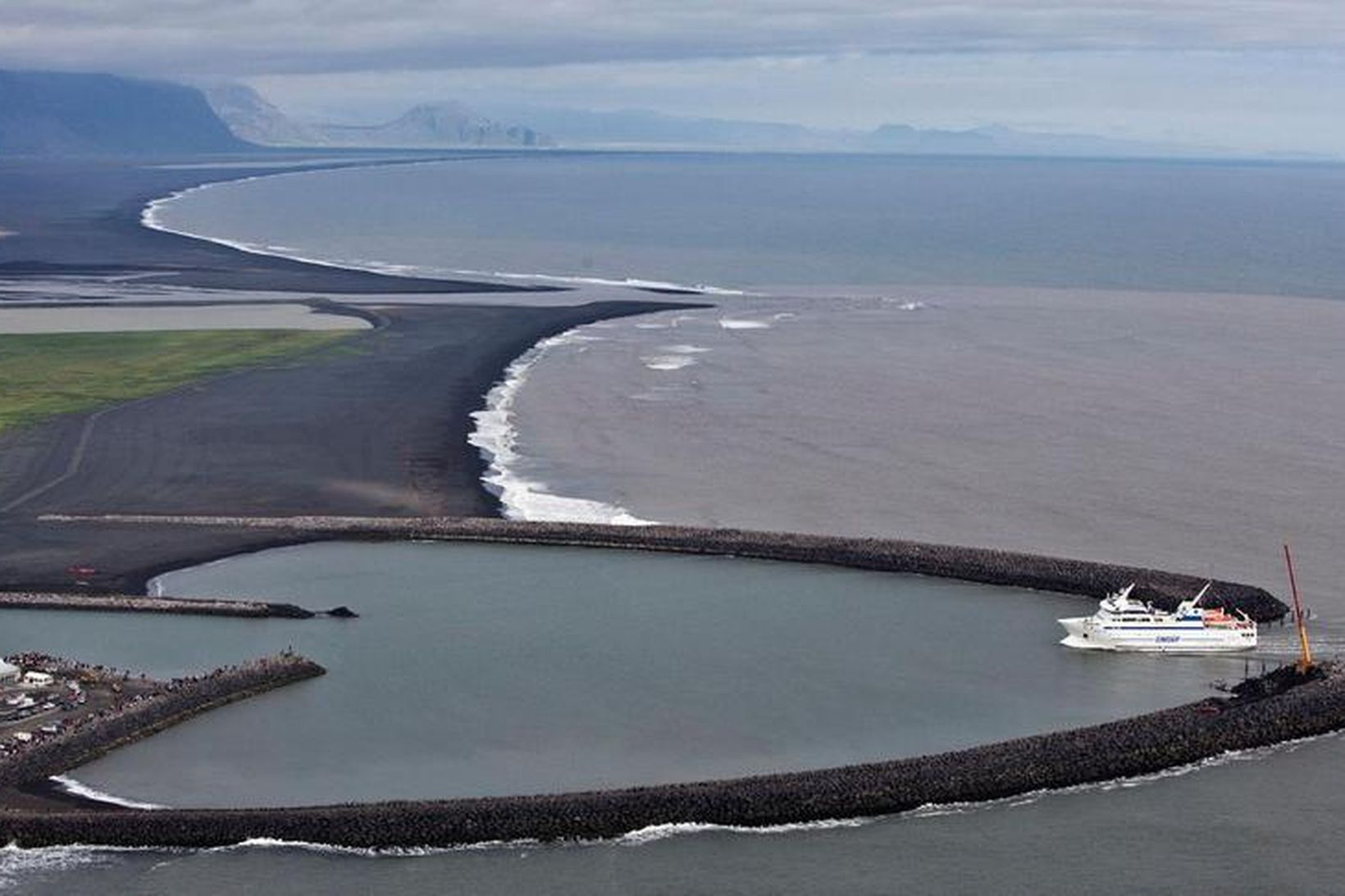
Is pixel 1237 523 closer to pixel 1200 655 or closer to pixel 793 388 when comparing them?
pixel 1200 655

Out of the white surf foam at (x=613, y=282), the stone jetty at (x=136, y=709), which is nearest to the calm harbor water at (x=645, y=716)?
A: the stone jetty at (x=136, y=709)

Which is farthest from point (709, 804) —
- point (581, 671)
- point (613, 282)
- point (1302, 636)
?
point (613, 282)

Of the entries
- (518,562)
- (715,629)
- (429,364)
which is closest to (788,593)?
(715,629)

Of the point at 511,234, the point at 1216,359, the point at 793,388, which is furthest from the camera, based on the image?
the point at 511,234

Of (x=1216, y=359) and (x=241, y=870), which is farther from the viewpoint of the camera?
(x=1216, y=359)

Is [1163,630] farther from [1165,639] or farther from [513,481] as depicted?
[513,481]

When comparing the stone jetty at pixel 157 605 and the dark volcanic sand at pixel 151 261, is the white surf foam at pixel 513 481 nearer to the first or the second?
the stone jetty at pixel 157 605
